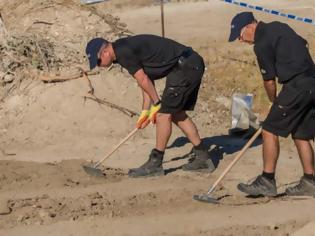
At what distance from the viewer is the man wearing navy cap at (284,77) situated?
20.4 ft

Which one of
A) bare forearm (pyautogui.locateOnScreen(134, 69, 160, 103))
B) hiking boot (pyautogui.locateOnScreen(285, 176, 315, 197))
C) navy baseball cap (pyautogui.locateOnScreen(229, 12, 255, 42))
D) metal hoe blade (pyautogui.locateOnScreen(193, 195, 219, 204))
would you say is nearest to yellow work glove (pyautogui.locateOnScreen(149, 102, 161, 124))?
bare forearm (pyautogui.locateOnScreen(134, 69, 160, 103))

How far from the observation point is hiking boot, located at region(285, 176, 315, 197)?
6.62 metres

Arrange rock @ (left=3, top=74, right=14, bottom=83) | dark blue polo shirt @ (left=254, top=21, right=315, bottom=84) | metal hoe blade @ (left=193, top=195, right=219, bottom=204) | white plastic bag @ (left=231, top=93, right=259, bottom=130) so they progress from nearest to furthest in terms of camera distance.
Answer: dark blue polo shirt @ (left=254, top=21, right=315, bottom=84) → metal hoe blade @ (left=193, top=195, right=219, bottom=204) → white plastic bag @ (left=231, top=93, right=259, bottom=130) → rock @ (left=3, top=74, right=14, bottom=83)

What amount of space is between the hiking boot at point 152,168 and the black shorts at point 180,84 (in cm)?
52

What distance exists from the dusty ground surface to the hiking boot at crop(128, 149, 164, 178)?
10cm

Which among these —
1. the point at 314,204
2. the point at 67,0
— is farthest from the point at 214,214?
the point at 67,0

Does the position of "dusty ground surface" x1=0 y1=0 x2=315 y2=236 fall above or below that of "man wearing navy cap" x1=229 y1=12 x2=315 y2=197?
below

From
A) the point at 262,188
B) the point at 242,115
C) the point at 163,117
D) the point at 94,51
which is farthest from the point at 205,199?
the point at 242,115

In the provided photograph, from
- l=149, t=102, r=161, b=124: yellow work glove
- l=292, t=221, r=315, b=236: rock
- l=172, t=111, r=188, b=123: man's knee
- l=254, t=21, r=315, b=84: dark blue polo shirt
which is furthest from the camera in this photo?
l=172, t=111, r=188, b=123: man's knee

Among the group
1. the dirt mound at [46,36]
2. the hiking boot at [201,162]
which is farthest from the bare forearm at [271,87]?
the dirt mound at [46,36]

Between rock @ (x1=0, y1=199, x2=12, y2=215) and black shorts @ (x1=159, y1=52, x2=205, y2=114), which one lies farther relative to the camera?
black shorts @ (x1=159, y1=52, x2=205, y2=114)

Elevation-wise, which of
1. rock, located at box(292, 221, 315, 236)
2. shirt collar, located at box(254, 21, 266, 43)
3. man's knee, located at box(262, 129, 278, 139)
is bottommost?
rock, located at box(292, 221, 315, 236)

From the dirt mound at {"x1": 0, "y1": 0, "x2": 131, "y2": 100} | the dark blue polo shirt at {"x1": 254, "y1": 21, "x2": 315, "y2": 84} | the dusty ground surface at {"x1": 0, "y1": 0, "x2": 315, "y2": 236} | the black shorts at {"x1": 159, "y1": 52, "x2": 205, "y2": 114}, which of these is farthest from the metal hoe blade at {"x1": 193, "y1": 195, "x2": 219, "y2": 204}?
the dirt mound at {"x1": 0, "y1": 0, "x2": 131, "y2": 100}

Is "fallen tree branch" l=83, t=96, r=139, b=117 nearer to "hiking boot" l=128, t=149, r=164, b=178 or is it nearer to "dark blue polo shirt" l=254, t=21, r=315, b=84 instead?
"hiking boot" l=128, t=149, r=164, b=178
